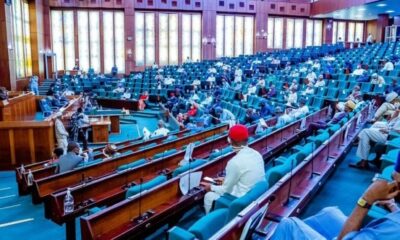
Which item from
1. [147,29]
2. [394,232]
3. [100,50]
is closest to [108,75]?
[100,50]

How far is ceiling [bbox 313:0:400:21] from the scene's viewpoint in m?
17.0

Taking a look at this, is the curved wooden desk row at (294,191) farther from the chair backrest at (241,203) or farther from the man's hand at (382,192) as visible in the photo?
the man's hand at (382,192)

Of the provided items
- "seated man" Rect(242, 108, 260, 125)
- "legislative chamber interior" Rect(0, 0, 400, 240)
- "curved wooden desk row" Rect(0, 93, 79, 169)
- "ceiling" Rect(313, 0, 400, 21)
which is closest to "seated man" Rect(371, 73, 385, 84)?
"legislative chamber interior" Rect(0, 0, 400, 240)

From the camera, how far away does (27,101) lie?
36.0 feet

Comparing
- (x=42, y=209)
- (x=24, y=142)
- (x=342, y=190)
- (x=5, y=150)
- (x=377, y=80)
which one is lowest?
(x=42, y=209)

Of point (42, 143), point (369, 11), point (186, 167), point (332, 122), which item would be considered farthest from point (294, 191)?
point (369, 11)

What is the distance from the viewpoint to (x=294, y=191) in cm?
326

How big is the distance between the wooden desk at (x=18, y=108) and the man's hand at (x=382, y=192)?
28.7 ft

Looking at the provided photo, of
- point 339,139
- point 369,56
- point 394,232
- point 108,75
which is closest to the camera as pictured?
point 394,232

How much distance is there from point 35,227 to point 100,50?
17.3m

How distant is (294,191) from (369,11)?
63.0 feet

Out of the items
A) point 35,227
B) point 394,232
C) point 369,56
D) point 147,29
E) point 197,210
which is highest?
point 147,29

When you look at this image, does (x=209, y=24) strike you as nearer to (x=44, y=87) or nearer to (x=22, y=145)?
(x=44, y=87)

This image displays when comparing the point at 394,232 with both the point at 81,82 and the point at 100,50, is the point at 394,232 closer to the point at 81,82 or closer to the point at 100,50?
the point at 81,82
